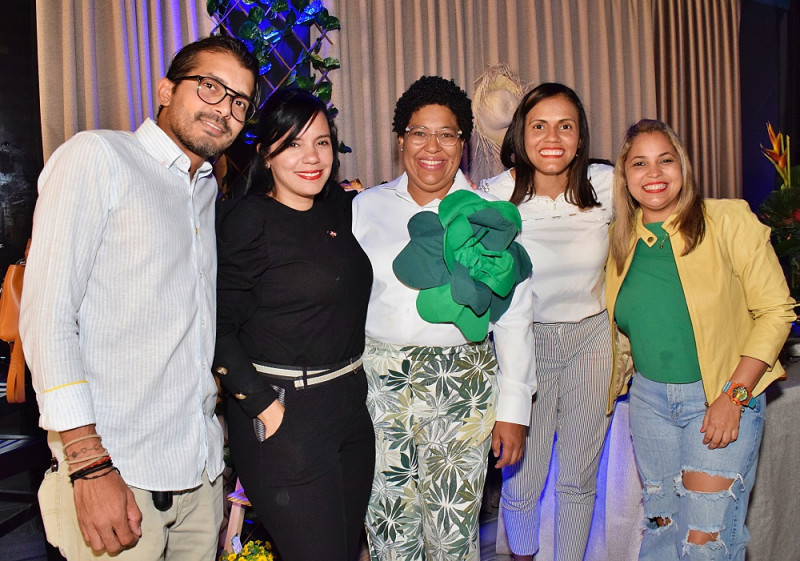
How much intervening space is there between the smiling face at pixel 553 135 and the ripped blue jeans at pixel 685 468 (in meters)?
0.72

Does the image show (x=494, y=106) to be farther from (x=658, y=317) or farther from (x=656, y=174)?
(x=658, y=317)

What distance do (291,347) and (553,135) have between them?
3.56 feet

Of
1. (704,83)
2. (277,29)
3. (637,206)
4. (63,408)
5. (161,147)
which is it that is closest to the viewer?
(63,408)

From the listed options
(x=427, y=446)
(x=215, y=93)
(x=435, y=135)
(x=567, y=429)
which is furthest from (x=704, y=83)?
(x=215, y=93)

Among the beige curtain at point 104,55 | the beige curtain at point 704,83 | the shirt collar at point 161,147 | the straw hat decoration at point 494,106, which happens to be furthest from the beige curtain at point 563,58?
the shirt collar at point 161,147

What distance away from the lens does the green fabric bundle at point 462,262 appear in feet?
5.31

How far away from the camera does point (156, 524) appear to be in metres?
1.33

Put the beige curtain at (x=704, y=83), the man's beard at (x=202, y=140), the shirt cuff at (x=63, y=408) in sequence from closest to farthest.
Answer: the shirt cuff at (x=63, y=408) → the man's beard at (x=202, y=140) → the beige curtain at (x=704, y=83)

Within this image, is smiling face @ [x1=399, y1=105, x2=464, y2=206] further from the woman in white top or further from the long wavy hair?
the long wavy hair

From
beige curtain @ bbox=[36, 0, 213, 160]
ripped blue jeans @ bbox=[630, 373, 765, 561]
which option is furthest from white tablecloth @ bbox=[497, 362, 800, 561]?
beige curtain @ bbox=[36, 0, 213, 160]

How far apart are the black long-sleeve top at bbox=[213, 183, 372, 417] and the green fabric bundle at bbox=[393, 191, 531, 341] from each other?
22 cm

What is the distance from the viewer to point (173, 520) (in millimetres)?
1376

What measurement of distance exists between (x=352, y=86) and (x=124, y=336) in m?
2.23

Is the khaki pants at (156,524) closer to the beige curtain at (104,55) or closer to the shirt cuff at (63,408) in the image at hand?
the shirt cuff at (63,408)
